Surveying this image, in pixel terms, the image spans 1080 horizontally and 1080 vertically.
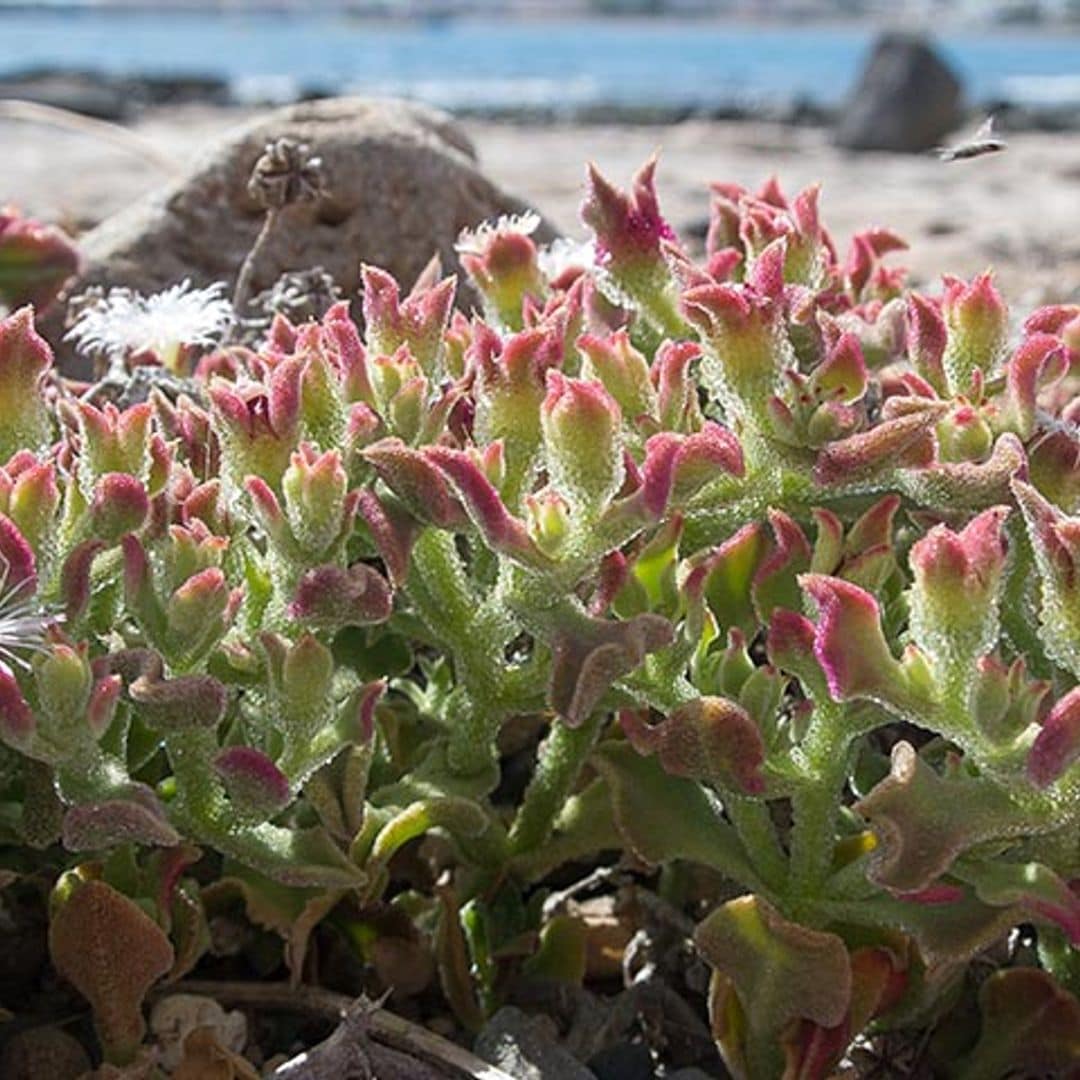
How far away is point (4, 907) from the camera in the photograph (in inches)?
66.6

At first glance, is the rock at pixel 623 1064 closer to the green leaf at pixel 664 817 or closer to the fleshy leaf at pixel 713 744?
the green leaf at pixel 664 817

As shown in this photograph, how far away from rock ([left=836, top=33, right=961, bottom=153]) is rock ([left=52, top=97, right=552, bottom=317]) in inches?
525

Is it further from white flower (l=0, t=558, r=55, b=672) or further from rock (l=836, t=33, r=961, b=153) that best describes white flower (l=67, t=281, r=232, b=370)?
rock (l=836, t=33, r=961, b=153)

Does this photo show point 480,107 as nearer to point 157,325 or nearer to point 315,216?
point 315,216

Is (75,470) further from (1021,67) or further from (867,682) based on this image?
(1021,67)

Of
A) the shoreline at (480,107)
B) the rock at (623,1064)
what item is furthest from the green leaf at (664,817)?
the shoreline at (480,107)

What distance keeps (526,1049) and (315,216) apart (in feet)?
4.68

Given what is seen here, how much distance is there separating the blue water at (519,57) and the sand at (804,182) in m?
11.1

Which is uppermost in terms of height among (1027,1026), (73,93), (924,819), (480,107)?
(924,819)

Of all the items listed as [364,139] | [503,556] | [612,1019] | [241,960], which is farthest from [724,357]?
[364,139]

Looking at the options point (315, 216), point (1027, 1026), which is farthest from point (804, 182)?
point (1027, 1026)

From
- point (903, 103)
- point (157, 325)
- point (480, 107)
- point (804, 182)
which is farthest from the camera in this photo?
point (480, 107)

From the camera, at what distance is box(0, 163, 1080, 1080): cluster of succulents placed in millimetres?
1337

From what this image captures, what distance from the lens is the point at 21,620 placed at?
134 cm
